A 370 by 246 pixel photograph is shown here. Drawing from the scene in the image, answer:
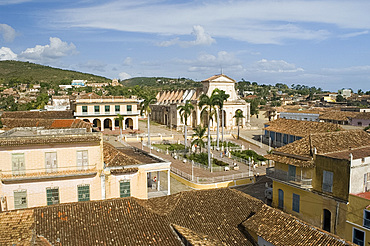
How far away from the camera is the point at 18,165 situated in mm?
19203

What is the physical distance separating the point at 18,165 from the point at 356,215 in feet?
59.2

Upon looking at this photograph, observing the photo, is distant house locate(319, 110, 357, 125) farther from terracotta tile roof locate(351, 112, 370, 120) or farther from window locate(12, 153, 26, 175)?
window locate(12, 153, 26, 175)

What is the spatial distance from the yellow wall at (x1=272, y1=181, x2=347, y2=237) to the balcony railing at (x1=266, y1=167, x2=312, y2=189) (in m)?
0.40

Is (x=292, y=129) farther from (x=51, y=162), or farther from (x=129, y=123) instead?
(x=51, y=162)

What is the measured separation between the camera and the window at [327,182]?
61.8 feet

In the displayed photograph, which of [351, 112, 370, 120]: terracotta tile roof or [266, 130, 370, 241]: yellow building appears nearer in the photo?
[266, 130, 370, 241]: yellow building

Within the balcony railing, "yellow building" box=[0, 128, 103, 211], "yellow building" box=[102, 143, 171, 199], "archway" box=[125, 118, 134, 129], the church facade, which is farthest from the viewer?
the church facade

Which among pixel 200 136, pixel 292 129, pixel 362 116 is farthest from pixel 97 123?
pixel 362 116

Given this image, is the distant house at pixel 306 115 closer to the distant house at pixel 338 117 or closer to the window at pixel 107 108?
the distant house at pixel 338 117

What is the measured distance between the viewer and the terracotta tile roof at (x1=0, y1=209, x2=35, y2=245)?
11.9m

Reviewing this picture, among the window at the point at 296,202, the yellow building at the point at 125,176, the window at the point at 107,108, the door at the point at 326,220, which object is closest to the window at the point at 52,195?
the yellow building at the point at 125,176

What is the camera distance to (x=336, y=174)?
1856 centimetres

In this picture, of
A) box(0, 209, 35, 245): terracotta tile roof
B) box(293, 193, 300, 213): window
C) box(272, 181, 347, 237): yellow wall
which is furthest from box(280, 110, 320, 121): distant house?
box(0, 209, 35, 245): terracotta tile roof

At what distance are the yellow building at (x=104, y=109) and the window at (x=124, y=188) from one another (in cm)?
3656
